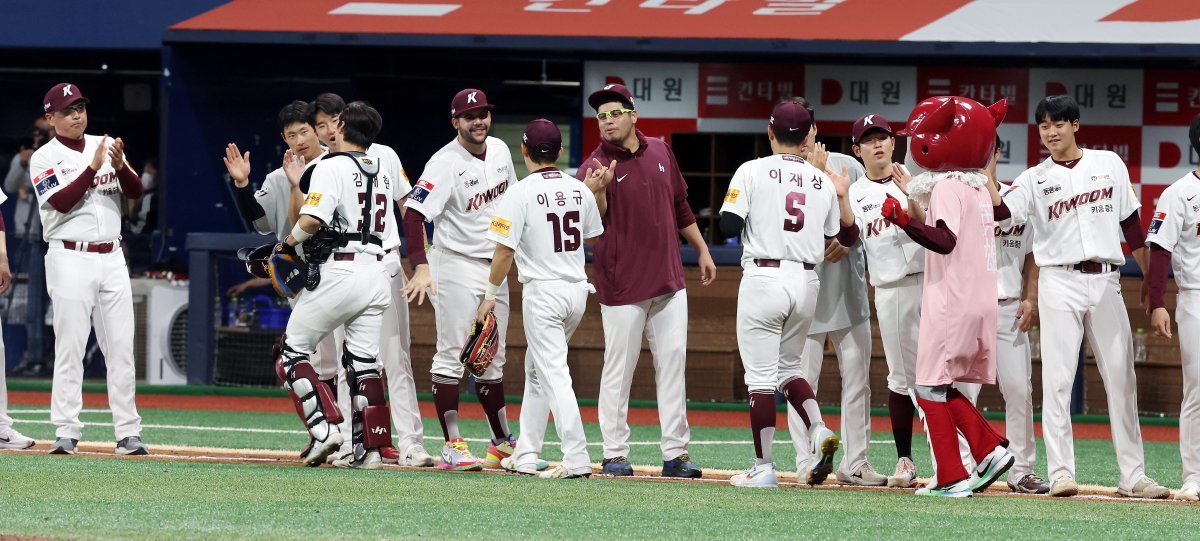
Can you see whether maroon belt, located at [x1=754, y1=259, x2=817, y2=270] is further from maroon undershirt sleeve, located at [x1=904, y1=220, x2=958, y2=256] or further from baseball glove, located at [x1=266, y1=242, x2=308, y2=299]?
baseball glove, located at [x1=266, y1=242, x2=308, y2=299]

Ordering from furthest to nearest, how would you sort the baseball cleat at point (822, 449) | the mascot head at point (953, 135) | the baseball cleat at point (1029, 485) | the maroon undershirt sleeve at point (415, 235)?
the maroon undershirt sleeve at point (415, 235) < the baseball cleat at point (1029, 485) < the baseball cleat at point (822, 449) < the mascot head at point (953, 135)

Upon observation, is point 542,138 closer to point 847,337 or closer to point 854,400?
point 847,337

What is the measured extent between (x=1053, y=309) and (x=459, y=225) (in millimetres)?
2934

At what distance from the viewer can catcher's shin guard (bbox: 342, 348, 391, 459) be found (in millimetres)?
7625

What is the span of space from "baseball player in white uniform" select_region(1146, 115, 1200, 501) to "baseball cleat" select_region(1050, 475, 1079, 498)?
1.55 feet

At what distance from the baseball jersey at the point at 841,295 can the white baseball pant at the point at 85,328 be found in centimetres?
358

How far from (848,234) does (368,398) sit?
2388 mm

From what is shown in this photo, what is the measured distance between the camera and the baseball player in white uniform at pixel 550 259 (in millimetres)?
7379

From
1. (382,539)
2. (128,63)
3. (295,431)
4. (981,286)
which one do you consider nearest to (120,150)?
(295,431)

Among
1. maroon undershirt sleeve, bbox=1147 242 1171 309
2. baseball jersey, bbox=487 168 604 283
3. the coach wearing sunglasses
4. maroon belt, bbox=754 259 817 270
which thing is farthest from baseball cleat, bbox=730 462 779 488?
maroon undershirt sleeve, bbox=1147 242 1171 309

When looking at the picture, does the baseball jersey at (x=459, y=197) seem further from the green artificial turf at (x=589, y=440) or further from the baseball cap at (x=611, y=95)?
the green artificial turf at (x=589, y=440)

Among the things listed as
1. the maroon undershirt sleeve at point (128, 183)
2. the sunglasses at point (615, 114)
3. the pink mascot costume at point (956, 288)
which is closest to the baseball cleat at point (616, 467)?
the pink mascot costume at point (956, 288)

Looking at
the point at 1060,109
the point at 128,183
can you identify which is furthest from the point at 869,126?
the point at 128,183

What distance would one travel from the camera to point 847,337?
781 cm
